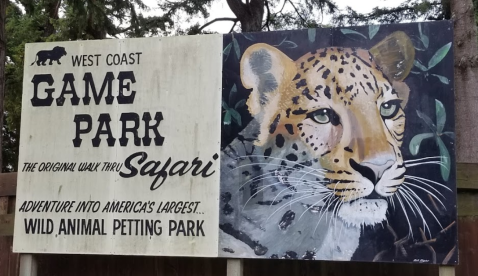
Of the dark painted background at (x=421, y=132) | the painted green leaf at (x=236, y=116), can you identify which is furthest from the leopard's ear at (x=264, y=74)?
the dark painted background at (x=421, y=132)

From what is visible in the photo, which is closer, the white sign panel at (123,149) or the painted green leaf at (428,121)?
the painted green leaf at (428,121)

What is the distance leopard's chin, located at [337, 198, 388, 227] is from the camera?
15.7 feet

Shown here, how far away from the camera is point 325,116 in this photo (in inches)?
195

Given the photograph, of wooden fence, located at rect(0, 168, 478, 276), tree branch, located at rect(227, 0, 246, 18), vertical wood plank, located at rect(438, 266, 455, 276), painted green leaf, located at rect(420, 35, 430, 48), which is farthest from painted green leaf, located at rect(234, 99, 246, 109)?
tree branch, located at rect(227, 0, 246, 18)

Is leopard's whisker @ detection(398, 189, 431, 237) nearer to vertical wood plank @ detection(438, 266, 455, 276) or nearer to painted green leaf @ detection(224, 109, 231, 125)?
vertical wood plank @ detection(438, 266, 455, 276)

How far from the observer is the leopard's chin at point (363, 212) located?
4.77 metres

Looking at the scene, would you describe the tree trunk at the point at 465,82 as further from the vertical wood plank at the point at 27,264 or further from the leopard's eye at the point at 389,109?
the vertical wood plank at the point at 27,264

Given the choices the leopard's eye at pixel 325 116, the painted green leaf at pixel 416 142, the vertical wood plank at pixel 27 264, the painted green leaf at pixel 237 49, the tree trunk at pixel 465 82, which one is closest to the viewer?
the painted green leaf at pixel 416 142

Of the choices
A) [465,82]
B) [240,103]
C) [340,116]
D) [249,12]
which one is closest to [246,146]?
[240,103]

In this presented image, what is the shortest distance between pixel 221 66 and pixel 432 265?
266cm

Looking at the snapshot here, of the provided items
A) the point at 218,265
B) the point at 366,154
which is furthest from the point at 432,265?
the point at 218,265

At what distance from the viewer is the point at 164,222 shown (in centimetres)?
509

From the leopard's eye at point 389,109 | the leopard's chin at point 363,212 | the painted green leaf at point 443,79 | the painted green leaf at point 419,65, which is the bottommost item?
the leopard's chin at point 363,212

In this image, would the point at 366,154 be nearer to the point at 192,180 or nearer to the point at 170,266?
the point at 192,180
